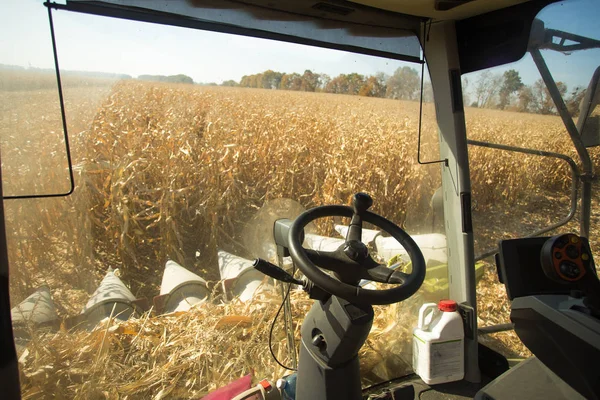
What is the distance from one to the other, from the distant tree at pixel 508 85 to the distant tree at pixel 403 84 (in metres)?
0.55

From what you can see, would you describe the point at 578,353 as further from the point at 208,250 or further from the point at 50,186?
the point at 50,186

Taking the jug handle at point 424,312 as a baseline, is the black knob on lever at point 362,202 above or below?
above

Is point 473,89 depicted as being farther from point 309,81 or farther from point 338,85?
point 309,81

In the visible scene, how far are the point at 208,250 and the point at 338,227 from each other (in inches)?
30.3

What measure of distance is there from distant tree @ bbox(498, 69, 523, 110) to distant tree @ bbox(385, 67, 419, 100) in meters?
0.55

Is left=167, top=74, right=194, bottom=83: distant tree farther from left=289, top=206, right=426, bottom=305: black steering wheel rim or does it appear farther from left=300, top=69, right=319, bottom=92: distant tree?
left=289, top=206, right=426, bottom=305: black steering wheel rim

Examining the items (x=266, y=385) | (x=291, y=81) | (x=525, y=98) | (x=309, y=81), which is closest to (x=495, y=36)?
(x=525, y=98)

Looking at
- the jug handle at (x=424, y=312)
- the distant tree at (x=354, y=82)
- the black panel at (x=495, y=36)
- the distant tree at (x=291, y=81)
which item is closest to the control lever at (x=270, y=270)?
the distant tree at (x=291, y=81)

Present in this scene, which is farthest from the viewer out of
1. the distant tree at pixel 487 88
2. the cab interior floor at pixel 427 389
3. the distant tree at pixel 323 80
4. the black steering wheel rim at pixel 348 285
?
the distant tree at pixel 487 88

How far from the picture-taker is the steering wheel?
138cm

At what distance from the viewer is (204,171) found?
2.12m

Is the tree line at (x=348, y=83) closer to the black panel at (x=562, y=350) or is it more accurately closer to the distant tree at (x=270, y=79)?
the distant tree at (x=270, y=79)

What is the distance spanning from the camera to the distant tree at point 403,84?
2545 millimetres

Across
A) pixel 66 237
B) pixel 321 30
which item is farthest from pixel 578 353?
pixel 66 237
